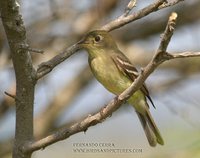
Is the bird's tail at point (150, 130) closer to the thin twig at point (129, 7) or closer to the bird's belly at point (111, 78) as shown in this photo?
the bird's belly at point (111, 78)

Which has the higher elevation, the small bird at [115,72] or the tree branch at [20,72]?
the small bird at [115,72]

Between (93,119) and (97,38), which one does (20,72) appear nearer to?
(93,119)

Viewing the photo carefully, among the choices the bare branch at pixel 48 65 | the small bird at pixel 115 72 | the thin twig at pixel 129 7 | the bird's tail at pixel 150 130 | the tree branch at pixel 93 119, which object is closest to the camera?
the tree branch at pixel 93 119

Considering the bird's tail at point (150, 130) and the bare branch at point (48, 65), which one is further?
the bird's tail at point (150, 130)

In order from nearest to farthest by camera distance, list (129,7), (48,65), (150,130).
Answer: (48,65) → (129,7) → (150,130)

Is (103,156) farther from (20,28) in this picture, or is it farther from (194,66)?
(20,28)

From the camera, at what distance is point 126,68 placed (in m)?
3.36

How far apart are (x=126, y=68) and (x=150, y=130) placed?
370 millimetres

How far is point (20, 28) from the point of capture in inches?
85.4

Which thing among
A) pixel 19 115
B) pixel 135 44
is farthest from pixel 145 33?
pixel 19 115

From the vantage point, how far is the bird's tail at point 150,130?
3207 mm

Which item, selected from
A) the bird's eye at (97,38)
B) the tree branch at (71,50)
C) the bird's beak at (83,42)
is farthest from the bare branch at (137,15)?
the bird's eye at (97,38)

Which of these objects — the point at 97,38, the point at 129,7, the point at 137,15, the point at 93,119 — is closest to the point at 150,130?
the point at 97,38

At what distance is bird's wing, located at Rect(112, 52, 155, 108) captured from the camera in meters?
3.30
